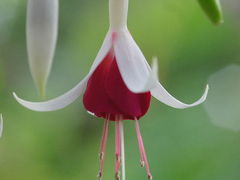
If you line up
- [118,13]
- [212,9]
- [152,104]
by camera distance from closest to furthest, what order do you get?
[212,9]
[118,13]
[152,104]

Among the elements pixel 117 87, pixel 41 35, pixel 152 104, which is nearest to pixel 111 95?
pixel 117 87

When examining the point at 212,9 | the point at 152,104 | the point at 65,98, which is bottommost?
the point at 152,104

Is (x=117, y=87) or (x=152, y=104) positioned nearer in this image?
(x=117, y=87)

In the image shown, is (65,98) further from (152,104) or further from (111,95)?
(152,104)

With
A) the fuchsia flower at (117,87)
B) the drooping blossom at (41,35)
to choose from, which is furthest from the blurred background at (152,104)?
the drooping blossom at (41,35)

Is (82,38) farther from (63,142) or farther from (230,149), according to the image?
(230,149)

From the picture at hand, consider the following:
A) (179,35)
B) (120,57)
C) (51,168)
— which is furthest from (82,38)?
(120,57)

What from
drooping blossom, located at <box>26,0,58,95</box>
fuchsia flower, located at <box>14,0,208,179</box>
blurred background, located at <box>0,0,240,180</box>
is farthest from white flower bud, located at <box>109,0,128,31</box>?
blurred background, located at <box>0,0,240,180</box>
